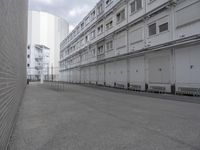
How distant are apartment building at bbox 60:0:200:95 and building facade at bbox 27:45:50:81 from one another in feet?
106

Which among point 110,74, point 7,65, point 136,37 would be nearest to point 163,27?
point 136,37

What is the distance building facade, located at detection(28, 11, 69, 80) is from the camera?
162 feet

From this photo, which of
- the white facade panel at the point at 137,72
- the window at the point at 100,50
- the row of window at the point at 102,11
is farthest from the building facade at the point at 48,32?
the white facade panel at the point at 137,72

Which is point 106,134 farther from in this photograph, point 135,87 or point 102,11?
point 102,11

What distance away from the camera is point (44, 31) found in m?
51.5

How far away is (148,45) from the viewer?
12711mm

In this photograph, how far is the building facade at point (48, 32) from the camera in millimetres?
49250

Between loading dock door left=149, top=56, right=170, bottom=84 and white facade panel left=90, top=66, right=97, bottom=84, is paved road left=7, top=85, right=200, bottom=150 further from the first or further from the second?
white facade panel left=90, top=66, right=97, bottom=84

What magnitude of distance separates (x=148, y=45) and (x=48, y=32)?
48.1 metres

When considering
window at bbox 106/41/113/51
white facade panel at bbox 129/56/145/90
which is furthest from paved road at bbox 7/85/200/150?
window at bbox 106/41/113/51

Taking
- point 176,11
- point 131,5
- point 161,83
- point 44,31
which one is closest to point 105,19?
point 131,5

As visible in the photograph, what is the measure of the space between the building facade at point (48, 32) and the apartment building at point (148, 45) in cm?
3116

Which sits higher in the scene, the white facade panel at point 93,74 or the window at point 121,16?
the window at point 121,16

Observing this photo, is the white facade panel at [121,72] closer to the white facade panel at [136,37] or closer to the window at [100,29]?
the white facade panel at [136,37]
